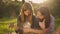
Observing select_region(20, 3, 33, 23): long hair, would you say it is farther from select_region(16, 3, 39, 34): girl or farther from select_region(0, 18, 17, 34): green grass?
select_region(0, 18, 17, 34): green grass

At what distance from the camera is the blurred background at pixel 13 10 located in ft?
7.80

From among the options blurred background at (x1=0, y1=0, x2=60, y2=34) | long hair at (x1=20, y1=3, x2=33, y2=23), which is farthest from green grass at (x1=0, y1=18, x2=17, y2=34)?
long hair at (x1=20, y1=3, x2=33, y2=23)

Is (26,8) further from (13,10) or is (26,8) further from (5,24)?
(5,24)

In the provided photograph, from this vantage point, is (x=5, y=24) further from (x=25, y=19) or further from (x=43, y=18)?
(x=43, y=18)

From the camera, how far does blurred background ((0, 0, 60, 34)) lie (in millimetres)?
2379

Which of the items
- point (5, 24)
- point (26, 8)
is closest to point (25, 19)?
point (26, 8)

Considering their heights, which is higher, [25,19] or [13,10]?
[13,10]

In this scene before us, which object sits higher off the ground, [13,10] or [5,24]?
[13,10]

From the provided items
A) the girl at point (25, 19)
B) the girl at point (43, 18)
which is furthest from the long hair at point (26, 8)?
the girl at point (43, 18)

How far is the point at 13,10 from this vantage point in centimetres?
247

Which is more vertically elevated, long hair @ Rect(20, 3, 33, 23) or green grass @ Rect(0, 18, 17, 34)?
long hair @ Rect(20, 3, 33, 23)

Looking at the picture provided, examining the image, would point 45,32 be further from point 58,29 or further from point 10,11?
point 10,11

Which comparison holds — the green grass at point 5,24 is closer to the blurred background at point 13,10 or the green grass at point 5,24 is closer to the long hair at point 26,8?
the blurred background at point 13,10

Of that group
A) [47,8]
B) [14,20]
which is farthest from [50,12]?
[14,20]
